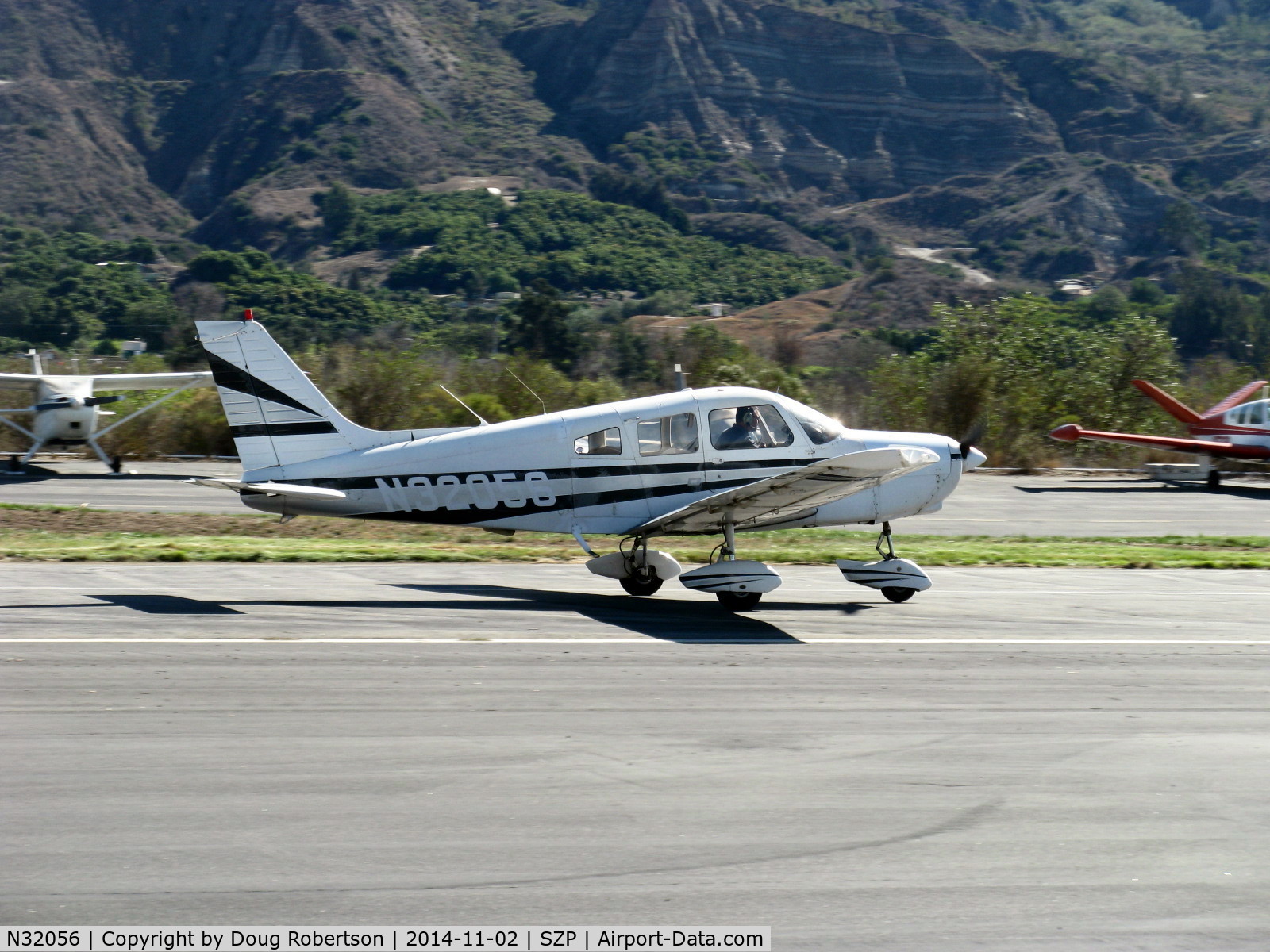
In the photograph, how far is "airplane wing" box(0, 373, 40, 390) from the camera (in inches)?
1194

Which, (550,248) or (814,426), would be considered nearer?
(814,426)

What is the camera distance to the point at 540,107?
179 meters

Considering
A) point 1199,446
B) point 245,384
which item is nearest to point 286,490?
point 245,384

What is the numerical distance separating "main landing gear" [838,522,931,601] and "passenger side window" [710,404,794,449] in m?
1.48

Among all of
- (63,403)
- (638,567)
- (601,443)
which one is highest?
(63,403)

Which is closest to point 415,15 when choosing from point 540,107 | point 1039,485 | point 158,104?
point 540,107

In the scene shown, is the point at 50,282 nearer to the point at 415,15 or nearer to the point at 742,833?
the point at 415,15

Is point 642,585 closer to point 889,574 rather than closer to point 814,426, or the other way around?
point 814,426

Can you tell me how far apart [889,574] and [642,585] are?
2.62 metres

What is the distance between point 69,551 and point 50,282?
117 meters

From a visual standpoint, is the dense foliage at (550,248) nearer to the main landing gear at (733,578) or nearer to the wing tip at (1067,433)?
the wing tip at (1067,433)

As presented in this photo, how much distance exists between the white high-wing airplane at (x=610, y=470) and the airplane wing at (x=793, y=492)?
0.03m

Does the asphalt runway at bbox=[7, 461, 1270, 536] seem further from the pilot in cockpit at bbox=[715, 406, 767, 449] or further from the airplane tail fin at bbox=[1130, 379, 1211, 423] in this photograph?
the pilot in cockpit at bbox=[715, 406, 767, 449]

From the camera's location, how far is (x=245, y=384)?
41.7 feet
